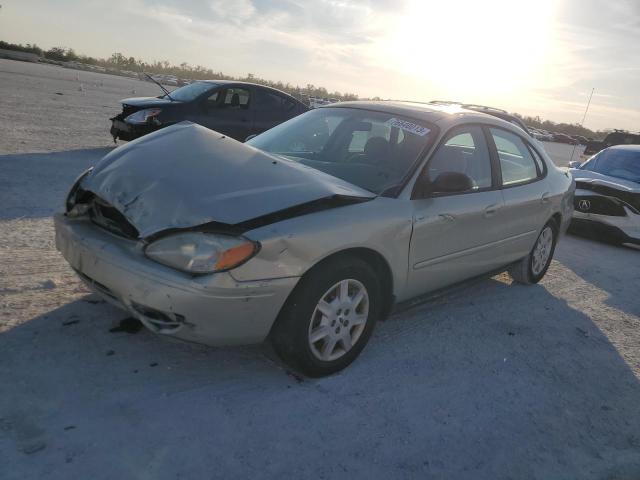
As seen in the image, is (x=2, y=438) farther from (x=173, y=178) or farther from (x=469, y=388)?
(x=469, y=388)

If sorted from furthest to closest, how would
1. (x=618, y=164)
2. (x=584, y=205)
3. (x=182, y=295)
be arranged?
1. (x=618, y=164)
2. (x=584, y=205)
3. (x=182, y=295)

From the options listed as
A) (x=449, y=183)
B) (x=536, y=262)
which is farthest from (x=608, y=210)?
(x=449, y=183)

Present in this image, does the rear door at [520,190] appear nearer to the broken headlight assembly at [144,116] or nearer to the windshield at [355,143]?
the windshield at [355,143]

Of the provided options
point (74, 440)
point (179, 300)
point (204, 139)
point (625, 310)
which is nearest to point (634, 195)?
point (625, 310)

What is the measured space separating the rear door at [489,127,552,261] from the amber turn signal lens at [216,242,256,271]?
2.55m

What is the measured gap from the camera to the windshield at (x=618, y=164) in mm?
8297

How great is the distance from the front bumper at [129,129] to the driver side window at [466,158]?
6675 millimetres

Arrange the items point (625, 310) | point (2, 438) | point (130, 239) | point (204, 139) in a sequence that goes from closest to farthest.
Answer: point (2, 438) < point (130, 239) < point (204, 139) < point (625, 310)

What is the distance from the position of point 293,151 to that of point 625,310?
3613 mm

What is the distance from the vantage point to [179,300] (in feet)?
8.43

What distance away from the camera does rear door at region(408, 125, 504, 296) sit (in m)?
3.55

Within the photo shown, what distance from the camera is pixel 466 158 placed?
13.5 feet

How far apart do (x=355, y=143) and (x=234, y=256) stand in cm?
176

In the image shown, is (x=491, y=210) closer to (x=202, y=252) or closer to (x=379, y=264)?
(x=379, y=264)
